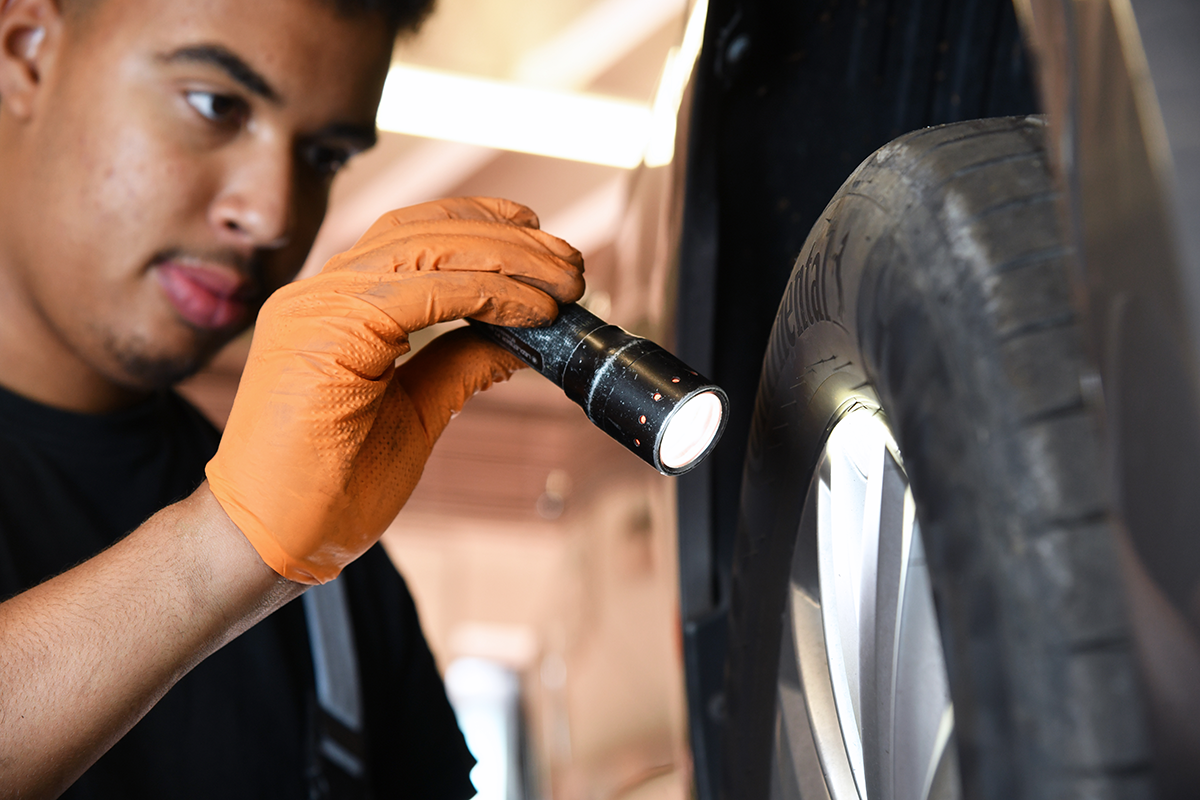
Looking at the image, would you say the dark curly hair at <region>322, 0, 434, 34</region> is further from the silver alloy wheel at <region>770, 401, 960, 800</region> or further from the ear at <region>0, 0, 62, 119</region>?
the silver alloy wheel at <region>770, 401, 960, 800</region>

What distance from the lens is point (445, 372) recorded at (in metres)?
1.02

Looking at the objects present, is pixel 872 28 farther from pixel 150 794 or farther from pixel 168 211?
pixel 150 794

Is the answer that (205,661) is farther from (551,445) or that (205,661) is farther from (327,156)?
(551,445)

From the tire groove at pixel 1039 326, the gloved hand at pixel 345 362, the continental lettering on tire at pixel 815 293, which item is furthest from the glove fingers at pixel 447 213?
the tire groove at pixel 1039 326

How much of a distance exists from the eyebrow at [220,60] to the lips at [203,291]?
0.27m

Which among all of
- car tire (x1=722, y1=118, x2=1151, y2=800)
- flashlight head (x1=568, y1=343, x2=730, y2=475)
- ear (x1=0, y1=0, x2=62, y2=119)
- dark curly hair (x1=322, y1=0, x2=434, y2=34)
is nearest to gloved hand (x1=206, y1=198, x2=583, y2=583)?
flashlight head (x1=568, y1=343, x2=730, y2=475)

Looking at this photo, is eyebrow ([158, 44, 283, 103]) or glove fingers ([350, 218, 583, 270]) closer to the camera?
glove fingers ([350, 218, 583, 270])

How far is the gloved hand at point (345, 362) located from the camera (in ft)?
2.83

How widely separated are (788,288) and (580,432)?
3.59 ft

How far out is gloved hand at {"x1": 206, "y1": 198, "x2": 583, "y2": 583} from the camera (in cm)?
86

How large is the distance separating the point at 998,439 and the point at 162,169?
1248 millimetres

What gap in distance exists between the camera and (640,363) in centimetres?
78

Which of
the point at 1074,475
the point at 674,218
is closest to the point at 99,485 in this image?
the point at 674,218

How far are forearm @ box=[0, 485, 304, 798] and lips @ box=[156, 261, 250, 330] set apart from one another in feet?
1.89
